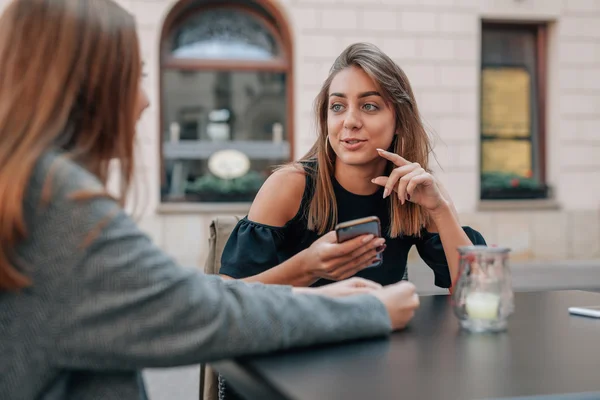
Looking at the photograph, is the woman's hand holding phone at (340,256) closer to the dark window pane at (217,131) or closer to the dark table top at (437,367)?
the dark table top at (437,367)

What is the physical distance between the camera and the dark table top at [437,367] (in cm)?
120

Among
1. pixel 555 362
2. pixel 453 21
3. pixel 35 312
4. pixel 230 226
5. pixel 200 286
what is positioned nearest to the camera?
pixel 35 312

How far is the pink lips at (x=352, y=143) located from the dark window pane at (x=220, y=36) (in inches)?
253

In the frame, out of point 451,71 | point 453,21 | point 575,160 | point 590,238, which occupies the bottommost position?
→ point 590,238

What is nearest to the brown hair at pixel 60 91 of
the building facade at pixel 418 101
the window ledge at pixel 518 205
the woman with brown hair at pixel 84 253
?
the woman with brown hair at pixel 84 253

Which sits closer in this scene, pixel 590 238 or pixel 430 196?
pixel 430 196

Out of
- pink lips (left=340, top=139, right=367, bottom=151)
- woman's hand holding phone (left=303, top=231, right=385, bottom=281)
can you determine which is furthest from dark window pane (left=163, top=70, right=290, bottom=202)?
woman's hand holding phone (left=303, top=231, right=385, bottom=281)

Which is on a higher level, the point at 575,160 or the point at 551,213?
the point at 575,160

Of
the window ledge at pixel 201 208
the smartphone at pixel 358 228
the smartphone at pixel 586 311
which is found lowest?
the smartphone at pixel 586 311

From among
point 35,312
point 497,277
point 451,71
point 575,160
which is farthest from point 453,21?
point 35,312

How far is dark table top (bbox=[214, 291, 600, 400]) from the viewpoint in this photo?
120 cm

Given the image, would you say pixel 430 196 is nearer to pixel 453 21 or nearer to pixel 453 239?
pixel 453 239

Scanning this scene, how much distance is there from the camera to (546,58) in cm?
948

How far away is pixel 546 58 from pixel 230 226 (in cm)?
776
